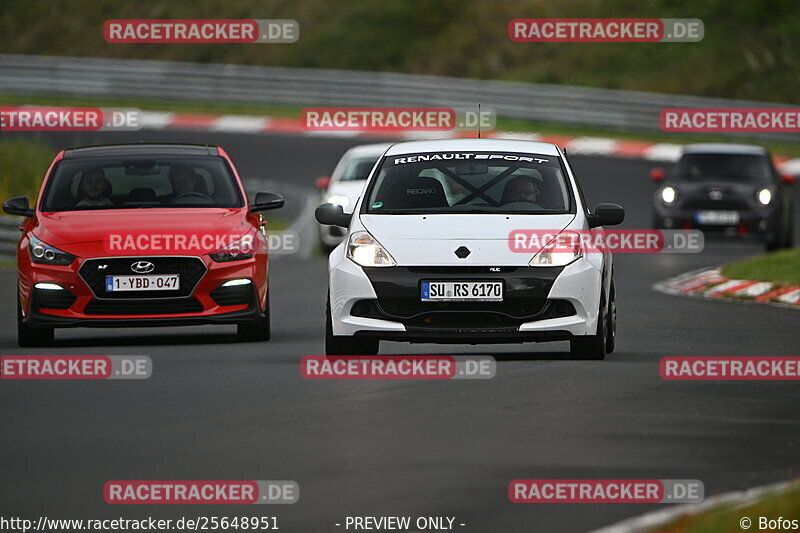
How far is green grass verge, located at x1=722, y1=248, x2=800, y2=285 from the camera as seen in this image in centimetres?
2212

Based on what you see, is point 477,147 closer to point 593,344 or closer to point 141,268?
point 593,344

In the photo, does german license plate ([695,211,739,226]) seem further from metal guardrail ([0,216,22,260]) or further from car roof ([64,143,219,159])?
car roof ([64,143,219,159])

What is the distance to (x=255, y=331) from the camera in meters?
15.6

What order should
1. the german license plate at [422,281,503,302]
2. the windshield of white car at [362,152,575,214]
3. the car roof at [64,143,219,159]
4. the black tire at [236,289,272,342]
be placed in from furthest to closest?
1. the car roof at [64,143,219,159]
2. the black tire at [236,289,272,342]
3. the windshield of white car at [362,152,575,214]
4. the german license plate at [422,281,503,302]

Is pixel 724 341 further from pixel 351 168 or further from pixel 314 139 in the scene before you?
pixel 314 139

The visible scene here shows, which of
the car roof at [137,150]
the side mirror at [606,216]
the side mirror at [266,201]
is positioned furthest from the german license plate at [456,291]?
the car roof at [137,150]

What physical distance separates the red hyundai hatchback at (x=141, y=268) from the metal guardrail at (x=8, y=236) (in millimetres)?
9863

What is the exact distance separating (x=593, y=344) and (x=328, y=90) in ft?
112

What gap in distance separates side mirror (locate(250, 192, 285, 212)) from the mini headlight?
163cm

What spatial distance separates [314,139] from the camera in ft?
144

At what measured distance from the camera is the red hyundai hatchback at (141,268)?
48.9 ft

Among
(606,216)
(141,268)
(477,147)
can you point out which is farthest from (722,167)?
(141,268)

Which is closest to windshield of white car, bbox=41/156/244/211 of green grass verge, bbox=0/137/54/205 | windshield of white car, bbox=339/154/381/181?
windshield of white car, bbox=339/154/381/181

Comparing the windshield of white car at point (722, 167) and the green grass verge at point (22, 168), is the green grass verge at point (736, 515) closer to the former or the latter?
the windshield of white car at point (722, 167)
